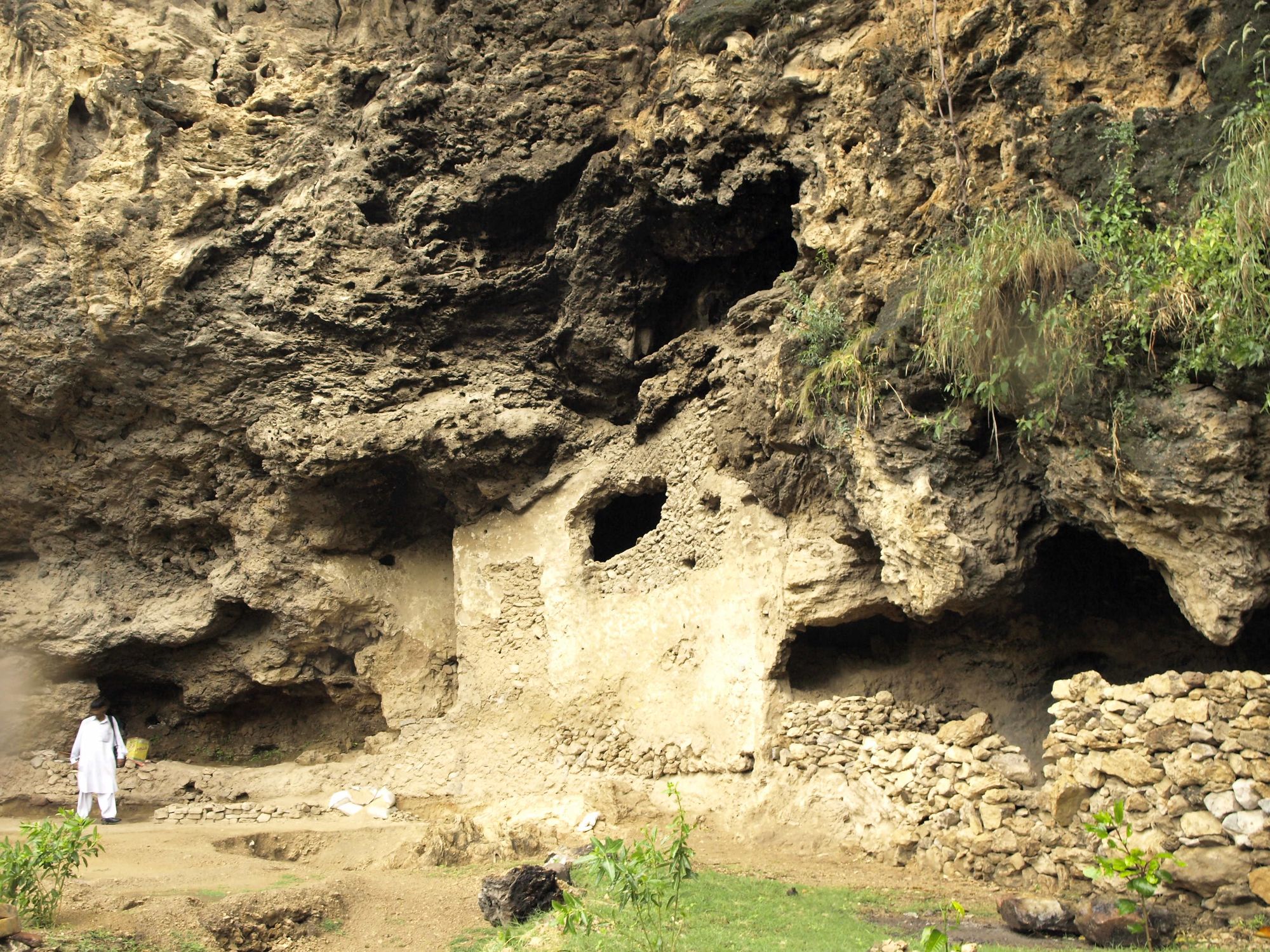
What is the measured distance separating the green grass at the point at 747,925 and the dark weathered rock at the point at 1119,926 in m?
0.60

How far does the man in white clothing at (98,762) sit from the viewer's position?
32.0ft

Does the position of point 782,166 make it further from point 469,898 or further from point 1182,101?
point 469,898

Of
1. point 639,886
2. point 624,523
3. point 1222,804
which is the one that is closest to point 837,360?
point 1222,804

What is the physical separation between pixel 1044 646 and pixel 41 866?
24.6ft

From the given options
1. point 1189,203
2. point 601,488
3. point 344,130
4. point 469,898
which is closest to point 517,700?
point 601,488

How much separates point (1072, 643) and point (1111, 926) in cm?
328

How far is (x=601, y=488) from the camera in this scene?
11.0 metres

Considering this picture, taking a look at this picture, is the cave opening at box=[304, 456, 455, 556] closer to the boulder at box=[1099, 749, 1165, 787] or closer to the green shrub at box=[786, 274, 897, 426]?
the green shrub at box=[786, 274, 897, 426]

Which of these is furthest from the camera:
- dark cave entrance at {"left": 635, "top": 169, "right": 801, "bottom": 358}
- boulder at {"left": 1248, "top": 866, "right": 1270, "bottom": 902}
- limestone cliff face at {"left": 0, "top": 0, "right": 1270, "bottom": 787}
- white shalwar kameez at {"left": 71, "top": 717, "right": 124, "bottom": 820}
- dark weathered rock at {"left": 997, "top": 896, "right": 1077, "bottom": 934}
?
dark cave entrance at {"left": 635, "top": 169, "right": 801, "bottom": 358}

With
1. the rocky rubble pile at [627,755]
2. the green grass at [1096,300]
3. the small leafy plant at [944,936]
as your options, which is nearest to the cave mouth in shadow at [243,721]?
the rocky rubble pile at [627,755]

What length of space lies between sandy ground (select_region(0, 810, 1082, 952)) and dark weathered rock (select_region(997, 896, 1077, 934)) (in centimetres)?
53

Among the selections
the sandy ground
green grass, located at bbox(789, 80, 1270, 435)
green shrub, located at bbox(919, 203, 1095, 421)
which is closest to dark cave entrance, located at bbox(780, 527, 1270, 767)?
green shrub, located at bbox(919, 203, 1095, 421)

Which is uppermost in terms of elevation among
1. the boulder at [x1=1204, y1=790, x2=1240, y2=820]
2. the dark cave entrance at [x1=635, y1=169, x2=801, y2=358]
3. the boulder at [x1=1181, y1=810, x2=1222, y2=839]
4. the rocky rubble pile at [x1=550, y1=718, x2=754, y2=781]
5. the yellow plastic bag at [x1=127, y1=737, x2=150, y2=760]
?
the dark cave entrance at [x1=635, y1=169, x2=801, y2=358]

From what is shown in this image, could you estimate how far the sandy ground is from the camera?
6023 mm
